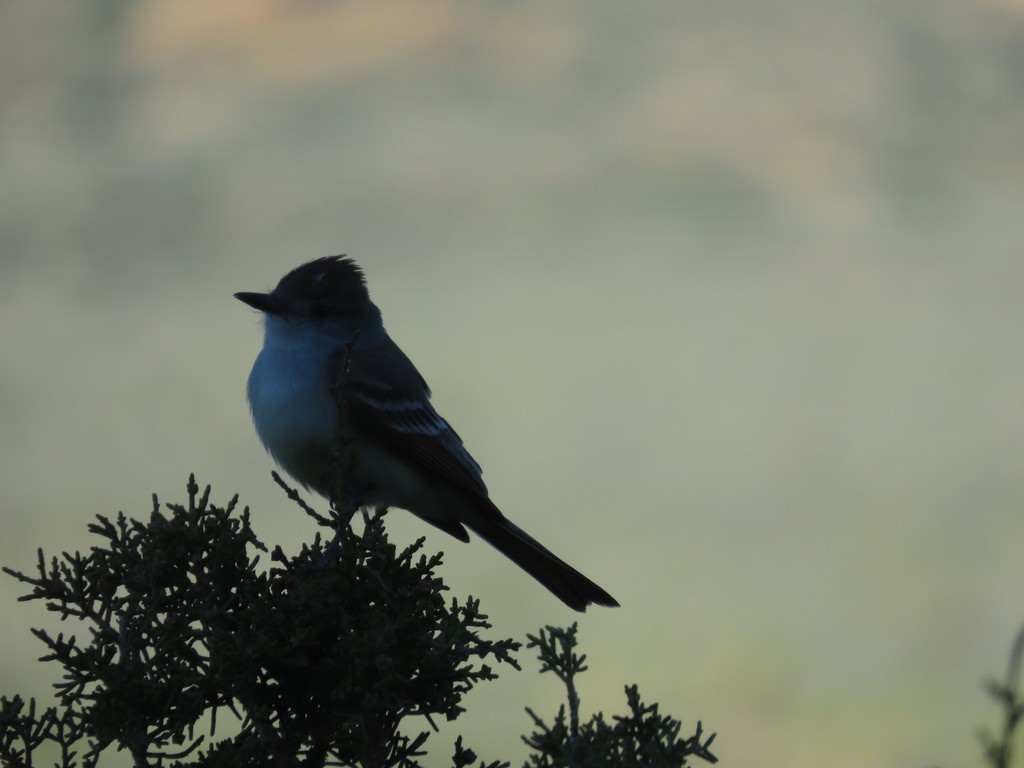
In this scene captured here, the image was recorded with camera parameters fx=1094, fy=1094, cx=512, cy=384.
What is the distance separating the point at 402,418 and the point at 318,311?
0.99 m

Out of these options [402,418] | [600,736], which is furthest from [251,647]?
[402,418]

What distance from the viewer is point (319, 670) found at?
4.59 m

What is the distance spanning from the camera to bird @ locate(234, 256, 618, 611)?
6711 mm

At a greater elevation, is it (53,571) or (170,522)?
(170,522)

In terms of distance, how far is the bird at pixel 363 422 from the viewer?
22.0 feet

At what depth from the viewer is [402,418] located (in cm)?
718

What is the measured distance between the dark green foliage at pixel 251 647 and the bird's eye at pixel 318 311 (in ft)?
→ 8.52

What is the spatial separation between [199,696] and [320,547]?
33.2 inches

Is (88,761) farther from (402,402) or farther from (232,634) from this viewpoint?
(402,402)

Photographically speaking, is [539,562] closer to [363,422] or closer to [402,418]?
[402,418]

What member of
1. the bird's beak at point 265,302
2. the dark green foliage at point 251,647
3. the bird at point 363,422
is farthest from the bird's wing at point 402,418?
the dark green foliage at point 251,647

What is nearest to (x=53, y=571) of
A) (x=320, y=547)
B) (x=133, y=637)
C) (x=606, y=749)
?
(x=133, y=637)

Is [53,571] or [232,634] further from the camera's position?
[53,571]

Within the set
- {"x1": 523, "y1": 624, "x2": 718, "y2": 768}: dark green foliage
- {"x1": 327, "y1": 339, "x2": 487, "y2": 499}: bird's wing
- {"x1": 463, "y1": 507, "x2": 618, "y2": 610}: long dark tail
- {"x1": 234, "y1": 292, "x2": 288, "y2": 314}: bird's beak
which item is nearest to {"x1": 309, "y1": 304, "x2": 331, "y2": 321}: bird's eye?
{"x1": 234, "y1": 292, "x2": 288, "y2": 314}: bird's beak
